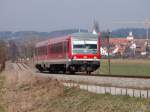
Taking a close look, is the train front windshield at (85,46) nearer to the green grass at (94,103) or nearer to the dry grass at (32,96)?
the dry grass at (32,96)

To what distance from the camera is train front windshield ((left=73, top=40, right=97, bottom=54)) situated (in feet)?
120

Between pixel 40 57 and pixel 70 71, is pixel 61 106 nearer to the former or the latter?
pixel 70 71

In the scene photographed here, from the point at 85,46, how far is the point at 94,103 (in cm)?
2116

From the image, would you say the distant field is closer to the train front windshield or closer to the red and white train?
the red and white train

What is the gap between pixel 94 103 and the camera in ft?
52.4

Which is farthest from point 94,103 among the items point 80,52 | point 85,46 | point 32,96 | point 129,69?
point 129,69

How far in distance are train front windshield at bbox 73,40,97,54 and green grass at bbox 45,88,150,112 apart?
15366 mm

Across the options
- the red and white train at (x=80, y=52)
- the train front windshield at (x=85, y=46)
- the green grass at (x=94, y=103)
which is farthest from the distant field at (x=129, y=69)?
the green grass at (x=94, y=103)

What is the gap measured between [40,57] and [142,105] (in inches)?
1461

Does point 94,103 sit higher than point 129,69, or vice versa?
point 129,69

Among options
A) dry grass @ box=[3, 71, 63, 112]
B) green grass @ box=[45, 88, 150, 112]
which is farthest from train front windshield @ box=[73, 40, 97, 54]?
green grass @ box=[45, 88, 150, 112]

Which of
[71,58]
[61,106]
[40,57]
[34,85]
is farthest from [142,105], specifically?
[40,57]

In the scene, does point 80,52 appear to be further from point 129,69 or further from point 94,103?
point 94,103

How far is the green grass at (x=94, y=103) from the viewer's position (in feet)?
44.5
